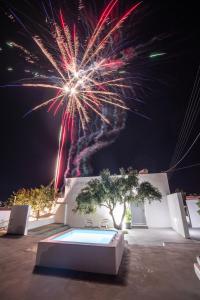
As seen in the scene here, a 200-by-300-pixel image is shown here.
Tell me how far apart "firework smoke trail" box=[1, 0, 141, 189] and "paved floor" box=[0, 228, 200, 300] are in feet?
30.6

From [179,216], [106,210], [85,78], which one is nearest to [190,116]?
[179,216]

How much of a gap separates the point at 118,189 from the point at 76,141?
7577mm

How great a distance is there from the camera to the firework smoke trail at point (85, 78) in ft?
28.9

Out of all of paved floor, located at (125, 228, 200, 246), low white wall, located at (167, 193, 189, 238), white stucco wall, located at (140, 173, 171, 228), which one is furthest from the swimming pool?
white stucco wall, located at (140, 173, 171, 228)

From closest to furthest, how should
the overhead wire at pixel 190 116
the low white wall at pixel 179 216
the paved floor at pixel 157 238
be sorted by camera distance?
the paved floor at pixel 157 238 → the overhead wire at pixel 190 116 → the low white wall at pixel 179 216

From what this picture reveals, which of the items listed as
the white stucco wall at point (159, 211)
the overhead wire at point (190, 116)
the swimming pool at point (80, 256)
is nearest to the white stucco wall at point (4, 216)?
the swimming pool at point (80, 256)

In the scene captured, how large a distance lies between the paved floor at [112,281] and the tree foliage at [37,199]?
6608mm

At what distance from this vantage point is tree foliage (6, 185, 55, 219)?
11351mm

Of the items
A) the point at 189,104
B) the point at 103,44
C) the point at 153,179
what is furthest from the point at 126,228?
the point at 103,44

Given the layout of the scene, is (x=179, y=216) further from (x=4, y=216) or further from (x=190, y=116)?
(x=4, y=216)

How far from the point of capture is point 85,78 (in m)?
10.8

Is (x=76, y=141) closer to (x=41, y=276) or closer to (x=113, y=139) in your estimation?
(x=113, y=139)

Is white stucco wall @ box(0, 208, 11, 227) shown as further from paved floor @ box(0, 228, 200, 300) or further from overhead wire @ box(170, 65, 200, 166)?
overhead wire @ box(170, 65, 200, 166)

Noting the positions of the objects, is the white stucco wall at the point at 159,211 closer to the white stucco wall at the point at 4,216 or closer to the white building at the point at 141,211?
the white building at the point at 141,211
